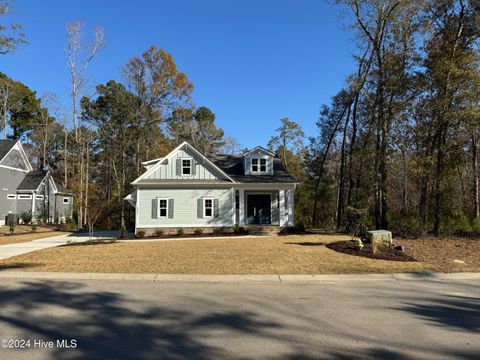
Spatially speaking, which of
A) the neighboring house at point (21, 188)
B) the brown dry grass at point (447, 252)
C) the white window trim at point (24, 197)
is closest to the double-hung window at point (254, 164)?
the brown dry grass at point (447, 252)

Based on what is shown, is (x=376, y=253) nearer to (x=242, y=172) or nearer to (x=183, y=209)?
(x=183, y=209)

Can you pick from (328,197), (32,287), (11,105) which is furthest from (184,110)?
(32,287)

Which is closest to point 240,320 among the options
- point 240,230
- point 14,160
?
point 240,230

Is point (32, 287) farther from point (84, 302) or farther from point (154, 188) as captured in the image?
point (154, 188)

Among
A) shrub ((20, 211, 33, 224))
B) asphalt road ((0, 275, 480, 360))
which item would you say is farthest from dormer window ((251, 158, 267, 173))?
shrub ((20, 211, 33, 224))

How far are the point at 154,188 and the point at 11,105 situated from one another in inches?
1187

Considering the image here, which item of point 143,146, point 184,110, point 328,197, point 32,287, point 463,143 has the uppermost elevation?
point 184,110

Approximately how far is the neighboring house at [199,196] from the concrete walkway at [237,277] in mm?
12687

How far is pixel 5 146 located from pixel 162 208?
2059 cm

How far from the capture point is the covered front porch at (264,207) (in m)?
23.8

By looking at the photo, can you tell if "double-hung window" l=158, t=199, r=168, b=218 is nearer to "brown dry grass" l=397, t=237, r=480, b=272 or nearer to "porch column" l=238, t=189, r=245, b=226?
"porch column" l=238, t=189, r=245, b=226

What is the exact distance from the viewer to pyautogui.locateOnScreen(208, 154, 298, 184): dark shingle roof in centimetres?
2412

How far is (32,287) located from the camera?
827cm

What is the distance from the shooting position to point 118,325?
17.9 feet
